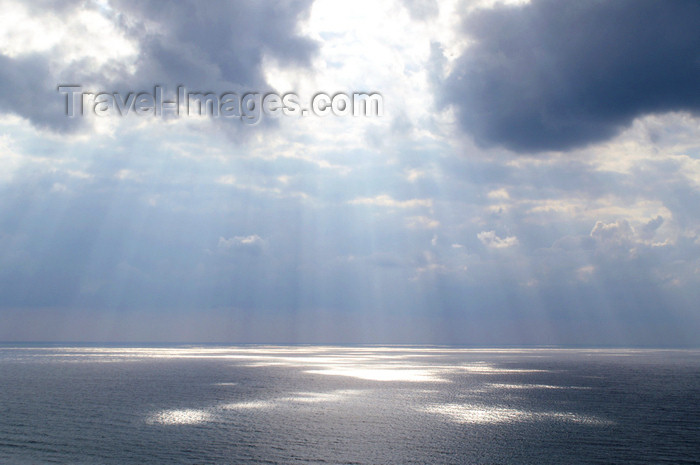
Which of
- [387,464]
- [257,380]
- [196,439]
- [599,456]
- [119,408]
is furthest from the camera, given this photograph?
[257,380]

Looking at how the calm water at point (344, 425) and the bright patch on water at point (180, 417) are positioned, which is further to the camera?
the bright patch on water at point (180, 417)

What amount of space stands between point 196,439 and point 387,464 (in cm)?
1798

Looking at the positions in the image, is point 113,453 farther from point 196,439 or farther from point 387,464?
point 387,464

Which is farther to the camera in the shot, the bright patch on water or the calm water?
the bright patch on water

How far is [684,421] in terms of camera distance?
53.8 m

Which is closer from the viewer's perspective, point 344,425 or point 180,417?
point 344,425

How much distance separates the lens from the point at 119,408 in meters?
62.0

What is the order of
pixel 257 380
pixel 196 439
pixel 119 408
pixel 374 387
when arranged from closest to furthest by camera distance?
pixel 196 439
pixel 119 408
pixel 374 387
pixel 257 380

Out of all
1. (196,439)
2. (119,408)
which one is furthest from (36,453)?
(119,408)

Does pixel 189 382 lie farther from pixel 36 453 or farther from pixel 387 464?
pixel 387 464

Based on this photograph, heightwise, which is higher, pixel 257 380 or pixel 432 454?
pixel 432 454

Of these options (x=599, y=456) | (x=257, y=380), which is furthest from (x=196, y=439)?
(x=257, y=380)

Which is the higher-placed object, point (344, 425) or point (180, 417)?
point (180, 417)

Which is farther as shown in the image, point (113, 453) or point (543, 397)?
point (543, 397)
